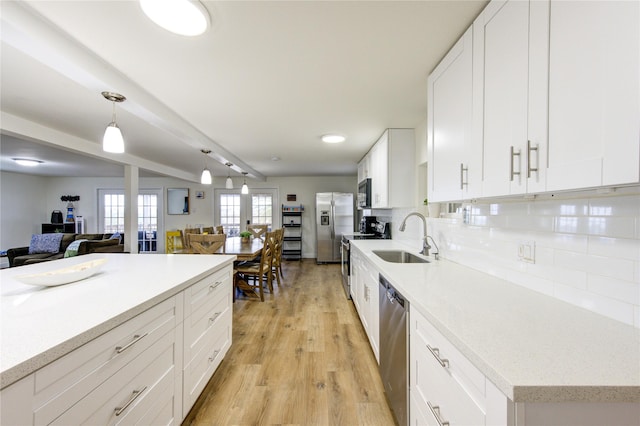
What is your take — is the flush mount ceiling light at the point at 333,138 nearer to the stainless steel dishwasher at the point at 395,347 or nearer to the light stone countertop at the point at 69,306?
the stainless steel dishwasher at the point at 395,347

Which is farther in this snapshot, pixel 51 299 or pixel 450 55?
pixel 450 55

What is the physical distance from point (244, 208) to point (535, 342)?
6.95 meters

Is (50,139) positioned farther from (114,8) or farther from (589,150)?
(589,150)

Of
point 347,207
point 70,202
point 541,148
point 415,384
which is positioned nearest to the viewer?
point 541,148

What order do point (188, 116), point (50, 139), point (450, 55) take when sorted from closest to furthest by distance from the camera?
point (450, 55) < point (188, 116) < point (50, 139)

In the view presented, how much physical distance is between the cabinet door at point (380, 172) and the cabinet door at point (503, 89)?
174cm

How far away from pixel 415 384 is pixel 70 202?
31.4 ft

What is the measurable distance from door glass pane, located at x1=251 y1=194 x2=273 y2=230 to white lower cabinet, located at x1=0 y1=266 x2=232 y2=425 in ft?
17.6

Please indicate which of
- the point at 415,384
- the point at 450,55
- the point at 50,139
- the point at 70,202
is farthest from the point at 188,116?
the point at 70,202

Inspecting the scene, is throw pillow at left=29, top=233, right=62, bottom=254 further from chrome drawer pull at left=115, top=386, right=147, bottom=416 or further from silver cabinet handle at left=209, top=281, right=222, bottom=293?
chrome drawer pull at left=115, top=386, right=147, bottom=416

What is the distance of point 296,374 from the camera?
6.47 feet

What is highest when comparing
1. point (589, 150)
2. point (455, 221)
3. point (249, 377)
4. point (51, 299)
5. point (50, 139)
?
point (50, 139)

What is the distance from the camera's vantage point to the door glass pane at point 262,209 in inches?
281

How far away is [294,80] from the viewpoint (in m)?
1.92
